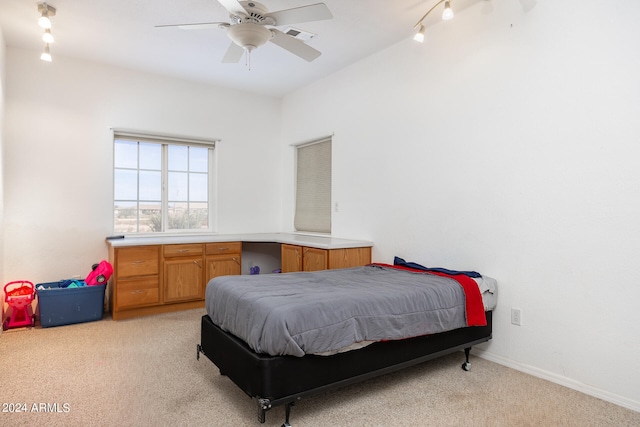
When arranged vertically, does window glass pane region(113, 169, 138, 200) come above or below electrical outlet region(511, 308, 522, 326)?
above

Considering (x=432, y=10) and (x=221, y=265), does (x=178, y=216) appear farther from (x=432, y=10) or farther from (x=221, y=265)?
(x=432, y=10)

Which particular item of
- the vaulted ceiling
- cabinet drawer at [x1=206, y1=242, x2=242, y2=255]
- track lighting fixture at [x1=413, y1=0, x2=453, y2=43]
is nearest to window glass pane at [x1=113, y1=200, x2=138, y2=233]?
cabinet drawer at [x1=206, y1=242, x2=242, y2=255]

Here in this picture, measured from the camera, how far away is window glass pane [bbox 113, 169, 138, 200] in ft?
14.7

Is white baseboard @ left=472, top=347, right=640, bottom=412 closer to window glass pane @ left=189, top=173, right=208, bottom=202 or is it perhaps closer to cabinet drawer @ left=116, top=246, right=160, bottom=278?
cabinet drawer @ left=116, top=246, right=160, bottom=278

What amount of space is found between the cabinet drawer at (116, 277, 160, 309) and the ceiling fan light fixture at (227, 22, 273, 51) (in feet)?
8.91

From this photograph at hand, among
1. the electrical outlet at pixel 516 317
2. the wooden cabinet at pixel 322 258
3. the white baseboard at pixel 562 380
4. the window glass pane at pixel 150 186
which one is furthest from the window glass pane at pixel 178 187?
the electrical outlet at pixel 516 317

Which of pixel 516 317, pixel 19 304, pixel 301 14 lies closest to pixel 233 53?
pixel 301 14

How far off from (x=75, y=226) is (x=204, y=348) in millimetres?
2615

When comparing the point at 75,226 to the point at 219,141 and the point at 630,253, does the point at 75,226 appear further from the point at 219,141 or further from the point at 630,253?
the point at 630,253

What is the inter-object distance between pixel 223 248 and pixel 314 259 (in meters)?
1.24

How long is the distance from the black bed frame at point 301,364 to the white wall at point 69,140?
2.56 metres

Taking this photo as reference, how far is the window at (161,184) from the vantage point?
4.51 metres

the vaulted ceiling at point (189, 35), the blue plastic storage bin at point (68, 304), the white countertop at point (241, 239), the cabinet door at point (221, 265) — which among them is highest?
the vaulted ceiling at point (189, 35)

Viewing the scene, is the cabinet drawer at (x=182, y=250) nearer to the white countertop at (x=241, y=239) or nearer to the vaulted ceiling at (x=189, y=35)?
the white countertop at (x=241, y=239)
